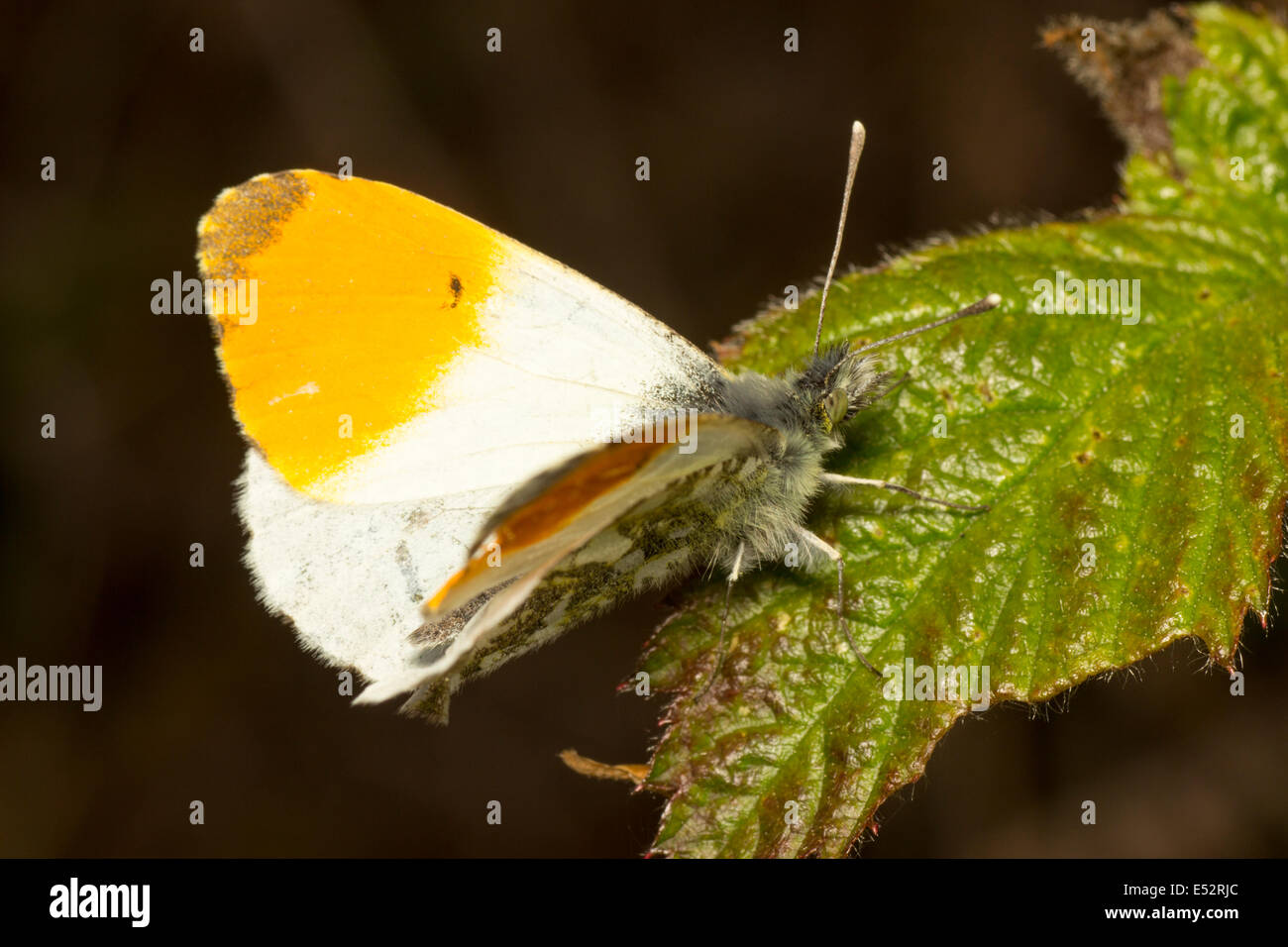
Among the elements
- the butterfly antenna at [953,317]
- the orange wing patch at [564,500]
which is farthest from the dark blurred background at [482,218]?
the orange wing patch at [564,500]

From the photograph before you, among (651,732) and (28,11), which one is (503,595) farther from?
(28,11)

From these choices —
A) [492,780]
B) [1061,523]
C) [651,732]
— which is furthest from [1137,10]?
[492,780]

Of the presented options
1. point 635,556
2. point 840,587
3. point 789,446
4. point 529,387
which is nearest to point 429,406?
point 529,387

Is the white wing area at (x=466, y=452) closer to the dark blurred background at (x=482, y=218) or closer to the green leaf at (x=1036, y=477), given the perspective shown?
the green leaf at (x=1036, y=477)

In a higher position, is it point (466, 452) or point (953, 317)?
point (953, 317)

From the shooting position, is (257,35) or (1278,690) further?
(257,35)

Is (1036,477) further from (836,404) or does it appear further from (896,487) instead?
(836,404)

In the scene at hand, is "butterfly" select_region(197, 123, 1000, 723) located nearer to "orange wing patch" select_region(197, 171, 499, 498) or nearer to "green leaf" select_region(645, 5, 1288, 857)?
"orange wing patch" select_region(197, 171, 499, 498)
